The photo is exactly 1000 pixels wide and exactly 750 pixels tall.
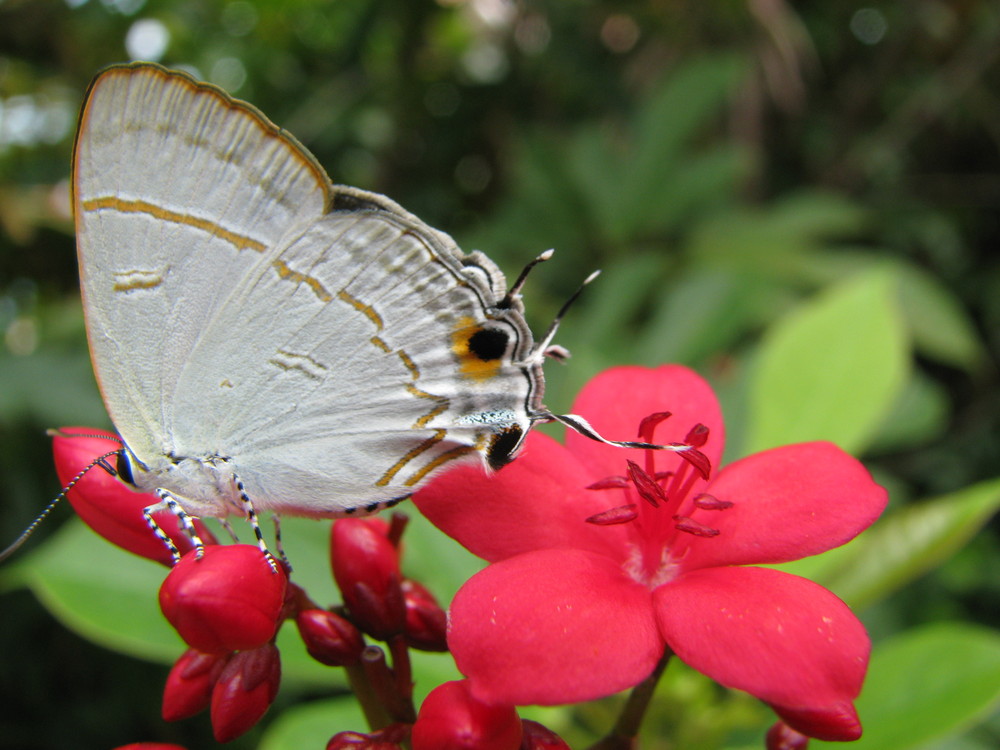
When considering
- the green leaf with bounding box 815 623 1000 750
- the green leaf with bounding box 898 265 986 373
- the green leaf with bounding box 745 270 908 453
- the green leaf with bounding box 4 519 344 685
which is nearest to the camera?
the green leaf with bounding box 815 623 1000 750

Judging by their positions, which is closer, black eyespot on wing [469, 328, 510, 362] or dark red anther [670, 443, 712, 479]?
dark red anther [670, 443, 712, 479]

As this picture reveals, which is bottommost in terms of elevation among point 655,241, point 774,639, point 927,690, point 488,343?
point 927,690

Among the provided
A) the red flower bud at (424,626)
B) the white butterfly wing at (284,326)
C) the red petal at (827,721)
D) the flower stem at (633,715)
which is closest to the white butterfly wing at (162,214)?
the white butterfly wing at (284,326)

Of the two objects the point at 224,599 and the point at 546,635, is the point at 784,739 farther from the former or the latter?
the point at 224,599

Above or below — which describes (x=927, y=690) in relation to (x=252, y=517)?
below

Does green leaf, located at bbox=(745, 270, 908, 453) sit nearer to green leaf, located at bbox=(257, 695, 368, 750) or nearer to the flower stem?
the flower stem

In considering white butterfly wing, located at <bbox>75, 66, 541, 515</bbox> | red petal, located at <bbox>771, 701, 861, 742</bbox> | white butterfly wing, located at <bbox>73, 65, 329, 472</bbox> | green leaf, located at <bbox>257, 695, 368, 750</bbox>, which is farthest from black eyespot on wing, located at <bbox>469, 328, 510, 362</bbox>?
green leaf, located at <bbox>257, 695, 368, 750</bbox>

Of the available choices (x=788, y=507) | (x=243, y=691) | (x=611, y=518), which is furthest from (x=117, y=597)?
(x=788, y=507)
